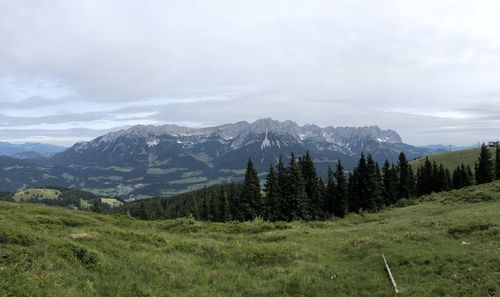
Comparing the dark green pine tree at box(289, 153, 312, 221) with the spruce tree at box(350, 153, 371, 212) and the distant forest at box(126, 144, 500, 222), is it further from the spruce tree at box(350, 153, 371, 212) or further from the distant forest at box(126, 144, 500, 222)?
the spruce tree at box(350, 153, 371, 212)

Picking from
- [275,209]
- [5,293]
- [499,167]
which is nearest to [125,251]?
[5,293]

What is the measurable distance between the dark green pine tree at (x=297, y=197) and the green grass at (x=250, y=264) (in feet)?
159

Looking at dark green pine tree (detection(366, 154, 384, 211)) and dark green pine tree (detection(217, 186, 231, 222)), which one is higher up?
dark green pine tree (detection(366, 154, 384, 211))

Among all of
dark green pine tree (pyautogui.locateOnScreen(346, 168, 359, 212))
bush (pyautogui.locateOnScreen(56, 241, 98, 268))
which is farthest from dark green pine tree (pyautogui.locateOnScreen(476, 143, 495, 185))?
bush (pyautogui.locateOnScreen(56, 241, 98, 268))

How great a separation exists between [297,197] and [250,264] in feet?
185

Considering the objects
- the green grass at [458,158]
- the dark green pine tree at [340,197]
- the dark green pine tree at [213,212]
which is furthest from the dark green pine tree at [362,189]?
the green grass at [458,158]

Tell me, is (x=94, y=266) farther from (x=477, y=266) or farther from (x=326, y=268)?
(x=477, y=266)

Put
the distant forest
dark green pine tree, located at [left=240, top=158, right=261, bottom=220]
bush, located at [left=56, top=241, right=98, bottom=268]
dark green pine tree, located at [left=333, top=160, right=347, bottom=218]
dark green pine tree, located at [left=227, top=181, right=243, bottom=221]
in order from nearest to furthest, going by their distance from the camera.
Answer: bush, located at [left=56, top=241, right=98, bottom=268]
the distant forest
dark green pine tree, located at [left=240, top=158, right=261, bottom=220]
dark green pine tree, located at [left=333, top=160, right=347, bottom=218]
dark green pine tree, located at [left=227, top=181, right=243, bottom=221]

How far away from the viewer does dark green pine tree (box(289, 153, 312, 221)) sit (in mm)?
79938

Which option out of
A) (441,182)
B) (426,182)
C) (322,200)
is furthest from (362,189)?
(441,182)

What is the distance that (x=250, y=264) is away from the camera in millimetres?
24625

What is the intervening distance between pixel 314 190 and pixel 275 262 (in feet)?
215

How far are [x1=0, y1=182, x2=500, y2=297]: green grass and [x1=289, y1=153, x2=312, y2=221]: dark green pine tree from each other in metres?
48.4

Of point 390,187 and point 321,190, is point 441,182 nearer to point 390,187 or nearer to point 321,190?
point 390,187
